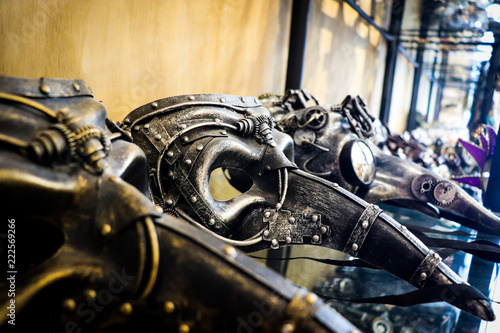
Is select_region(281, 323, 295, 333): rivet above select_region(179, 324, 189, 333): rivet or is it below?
above

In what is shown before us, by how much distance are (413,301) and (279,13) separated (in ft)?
5.71

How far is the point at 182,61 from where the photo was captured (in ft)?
5.32

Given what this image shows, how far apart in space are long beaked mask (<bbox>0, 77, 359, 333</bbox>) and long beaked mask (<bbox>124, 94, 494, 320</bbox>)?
0.31 m

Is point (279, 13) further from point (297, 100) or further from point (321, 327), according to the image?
point (321, 327)

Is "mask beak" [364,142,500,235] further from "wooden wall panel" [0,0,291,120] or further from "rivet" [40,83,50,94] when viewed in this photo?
"rivet" [40,83,50,94]

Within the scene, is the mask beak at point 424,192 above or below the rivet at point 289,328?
below

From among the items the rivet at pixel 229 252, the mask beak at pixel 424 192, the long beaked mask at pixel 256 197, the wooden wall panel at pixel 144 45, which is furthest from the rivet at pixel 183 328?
the mask beak at pixel 424 192

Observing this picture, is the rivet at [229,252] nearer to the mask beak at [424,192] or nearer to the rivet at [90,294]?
the rivet at [90,294]

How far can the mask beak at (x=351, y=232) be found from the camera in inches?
37.2

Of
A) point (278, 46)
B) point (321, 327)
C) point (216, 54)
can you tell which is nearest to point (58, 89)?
point (321, 327)

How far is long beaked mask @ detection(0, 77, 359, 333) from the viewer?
551mm

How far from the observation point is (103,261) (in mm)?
612

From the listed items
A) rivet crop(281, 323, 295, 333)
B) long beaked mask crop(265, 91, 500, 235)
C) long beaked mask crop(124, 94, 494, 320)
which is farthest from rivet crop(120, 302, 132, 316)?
long beaked mask crop(265, 91, 500, 235)

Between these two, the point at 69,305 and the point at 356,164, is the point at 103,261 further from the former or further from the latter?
the point at 356,164
